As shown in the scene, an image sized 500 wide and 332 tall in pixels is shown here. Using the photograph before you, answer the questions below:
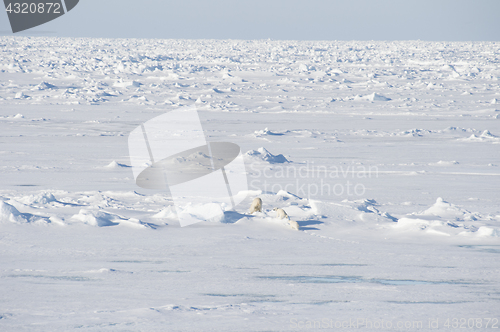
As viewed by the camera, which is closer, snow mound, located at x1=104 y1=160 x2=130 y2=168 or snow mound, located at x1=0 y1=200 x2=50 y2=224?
snow mound, located at x1=0 y1=200 x2=50 y2=224

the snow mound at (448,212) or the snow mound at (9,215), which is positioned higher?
the snow mound at (9,215)

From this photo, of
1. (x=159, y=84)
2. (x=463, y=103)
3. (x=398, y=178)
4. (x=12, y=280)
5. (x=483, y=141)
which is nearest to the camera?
(x=12, y=280)

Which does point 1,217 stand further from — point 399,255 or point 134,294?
point 399,255

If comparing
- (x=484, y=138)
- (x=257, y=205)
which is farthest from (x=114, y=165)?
(x=484, y=138)

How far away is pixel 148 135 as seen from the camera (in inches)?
523

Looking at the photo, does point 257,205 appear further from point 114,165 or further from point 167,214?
point 114,165

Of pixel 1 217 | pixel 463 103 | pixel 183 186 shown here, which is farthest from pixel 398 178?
pixel 463 103

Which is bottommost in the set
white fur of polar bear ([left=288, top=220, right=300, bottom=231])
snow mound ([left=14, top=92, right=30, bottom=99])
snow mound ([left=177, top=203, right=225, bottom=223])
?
snow mound ([left=14, top=92, right=30, bottom=99])

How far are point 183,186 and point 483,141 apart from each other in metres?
7.55

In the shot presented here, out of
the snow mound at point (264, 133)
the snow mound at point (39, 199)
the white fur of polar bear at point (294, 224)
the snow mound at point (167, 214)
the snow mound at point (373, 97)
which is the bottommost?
the snow mound at point (373, 97)

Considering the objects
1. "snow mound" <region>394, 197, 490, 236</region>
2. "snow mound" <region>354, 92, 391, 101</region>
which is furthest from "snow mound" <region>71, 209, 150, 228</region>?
"snow mound" <region>354, 92, 391, 101</region>

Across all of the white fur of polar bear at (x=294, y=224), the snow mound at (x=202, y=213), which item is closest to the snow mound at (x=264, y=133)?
the snow mound at (x=202, y=213)

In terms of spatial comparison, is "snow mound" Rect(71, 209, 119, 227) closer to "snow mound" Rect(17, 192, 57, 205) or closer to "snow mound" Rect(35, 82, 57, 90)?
"snow mound" Rect(17, 192, 57, 205)

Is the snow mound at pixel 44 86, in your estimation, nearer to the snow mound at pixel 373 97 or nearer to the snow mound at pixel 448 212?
the snow mound at pixel 373 97
